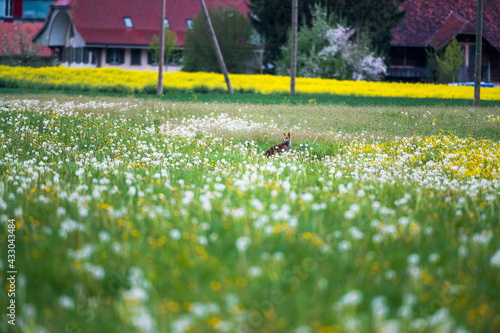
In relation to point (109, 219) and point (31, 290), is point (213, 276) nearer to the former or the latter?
point (31, 290)

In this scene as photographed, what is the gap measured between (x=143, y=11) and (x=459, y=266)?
55.8 metres

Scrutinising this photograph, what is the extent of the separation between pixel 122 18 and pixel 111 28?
184cm

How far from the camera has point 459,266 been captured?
13.7ft

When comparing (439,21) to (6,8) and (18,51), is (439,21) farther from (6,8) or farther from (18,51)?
(6,8)

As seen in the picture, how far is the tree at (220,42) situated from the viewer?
48.4 m

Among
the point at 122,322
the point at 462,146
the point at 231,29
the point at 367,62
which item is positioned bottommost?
the point at 122,322

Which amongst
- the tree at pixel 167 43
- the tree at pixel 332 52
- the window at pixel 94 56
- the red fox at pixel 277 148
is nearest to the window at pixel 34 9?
the window at pixel 94 56

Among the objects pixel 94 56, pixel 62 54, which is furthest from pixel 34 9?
pixel 94 56

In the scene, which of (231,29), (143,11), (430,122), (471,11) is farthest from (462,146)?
(143,11)

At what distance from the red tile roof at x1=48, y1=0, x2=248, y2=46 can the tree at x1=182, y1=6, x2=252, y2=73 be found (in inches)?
180

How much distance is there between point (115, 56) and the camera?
5647cm

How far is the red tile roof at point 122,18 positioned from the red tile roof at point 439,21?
620 inches

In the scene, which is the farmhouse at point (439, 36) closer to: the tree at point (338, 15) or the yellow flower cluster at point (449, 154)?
the tree at point (338, 15)

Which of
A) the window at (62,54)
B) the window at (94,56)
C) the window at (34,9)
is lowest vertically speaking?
the window at (94,56)
